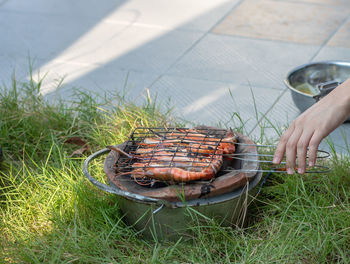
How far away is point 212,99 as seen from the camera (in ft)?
13.8

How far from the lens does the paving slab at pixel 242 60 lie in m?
4.55

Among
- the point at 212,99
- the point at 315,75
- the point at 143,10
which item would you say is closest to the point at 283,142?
the point at 315,75

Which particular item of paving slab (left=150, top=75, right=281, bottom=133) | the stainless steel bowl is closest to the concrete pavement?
paving slab (left=150, top=75, right=281, bottom=133)

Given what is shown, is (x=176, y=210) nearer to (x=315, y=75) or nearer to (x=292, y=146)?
(x=292, y=146)

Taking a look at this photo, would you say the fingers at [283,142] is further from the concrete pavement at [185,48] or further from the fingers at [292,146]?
the concrete pavement at [185,48]

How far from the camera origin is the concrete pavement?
13.9 feet

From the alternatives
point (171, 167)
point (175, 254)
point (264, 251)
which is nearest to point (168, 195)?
point (171, 167)

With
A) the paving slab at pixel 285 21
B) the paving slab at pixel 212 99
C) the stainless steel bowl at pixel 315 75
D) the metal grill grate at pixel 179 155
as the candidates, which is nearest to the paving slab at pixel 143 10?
the paving slab at pixel 285 21

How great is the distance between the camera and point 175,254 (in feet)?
7.98

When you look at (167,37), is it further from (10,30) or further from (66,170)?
(66,170)

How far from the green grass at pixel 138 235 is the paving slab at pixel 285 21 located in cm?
252

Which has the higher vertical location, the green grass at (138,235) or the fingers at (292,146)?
the fingers at (292,146)

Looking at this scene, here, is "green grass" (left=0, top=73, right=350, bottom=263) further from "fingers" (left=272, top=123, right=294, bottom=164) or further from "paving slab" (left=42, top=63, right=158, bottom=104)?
"paving slab" (left=42, top=63, right=158, bottom=104)

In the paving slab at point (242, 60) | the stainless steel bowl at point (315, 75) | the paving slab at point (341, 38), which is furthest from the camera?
the paving slab at point (341, 38)
